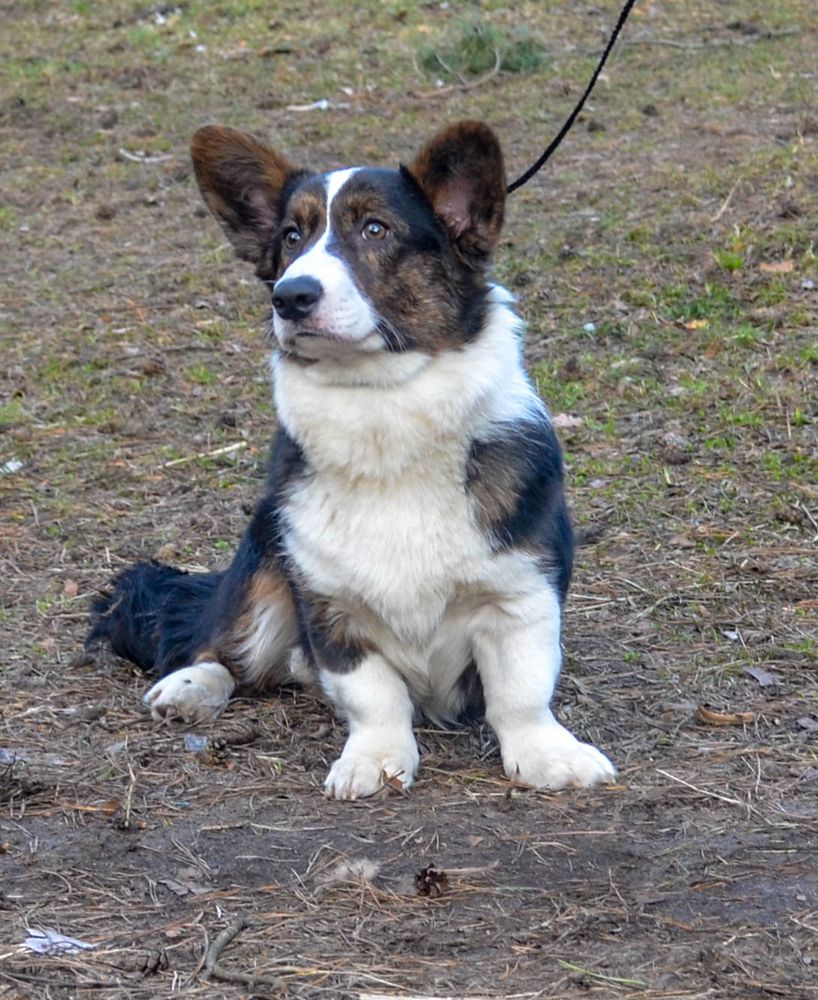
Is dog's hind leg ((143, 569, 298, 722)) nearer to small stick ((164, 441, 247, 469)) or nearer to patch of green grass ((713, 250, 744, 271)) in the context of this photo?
small stick ((164, 441, 247, 469))

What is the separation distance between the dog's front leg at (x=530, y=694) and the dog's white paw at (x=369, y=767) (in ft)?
0.77

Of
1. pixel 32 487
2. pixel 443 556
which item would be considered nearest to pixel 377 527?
pixel 443 556

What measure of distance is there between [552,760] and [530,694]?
16 cm

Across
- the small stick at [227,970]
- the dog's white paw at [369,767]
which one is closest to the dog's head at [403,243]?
the dog's white paw at [369,767]

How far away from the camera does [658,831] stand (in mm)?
3287

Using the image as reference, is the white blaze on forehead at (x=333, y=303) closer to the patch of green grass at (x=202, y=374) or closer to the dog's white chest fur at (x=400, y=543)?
the dog's white chest fur at (x=400, y=543)

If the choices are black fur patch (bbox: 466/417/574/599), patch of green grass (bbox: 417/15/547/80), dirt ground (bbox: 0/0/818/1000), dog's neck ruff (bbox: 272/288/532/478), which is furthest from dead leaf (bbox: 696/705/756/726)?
patch of green grass (bbox: 417/15/547/80)

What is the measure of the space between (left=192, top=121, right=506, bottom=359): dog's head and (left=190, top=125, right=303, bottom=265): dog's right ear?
0.30 ft

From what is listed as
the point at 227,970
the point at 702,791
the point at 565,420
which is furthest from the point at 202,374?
the point at 227,970

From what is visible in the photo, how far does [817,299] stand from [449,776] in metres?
3.69

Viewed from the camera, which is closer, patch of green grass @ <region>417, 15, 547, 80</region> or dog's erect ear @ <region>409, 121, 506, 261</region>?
dog's erect ear @ <region>409, 121, 506, 261</region>

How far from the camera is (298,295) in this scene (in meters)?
3.33

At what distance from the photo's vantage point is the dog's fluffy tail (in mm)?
4336

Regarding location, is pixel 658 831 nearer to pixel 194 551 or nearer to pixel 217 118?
pixel 194 551
